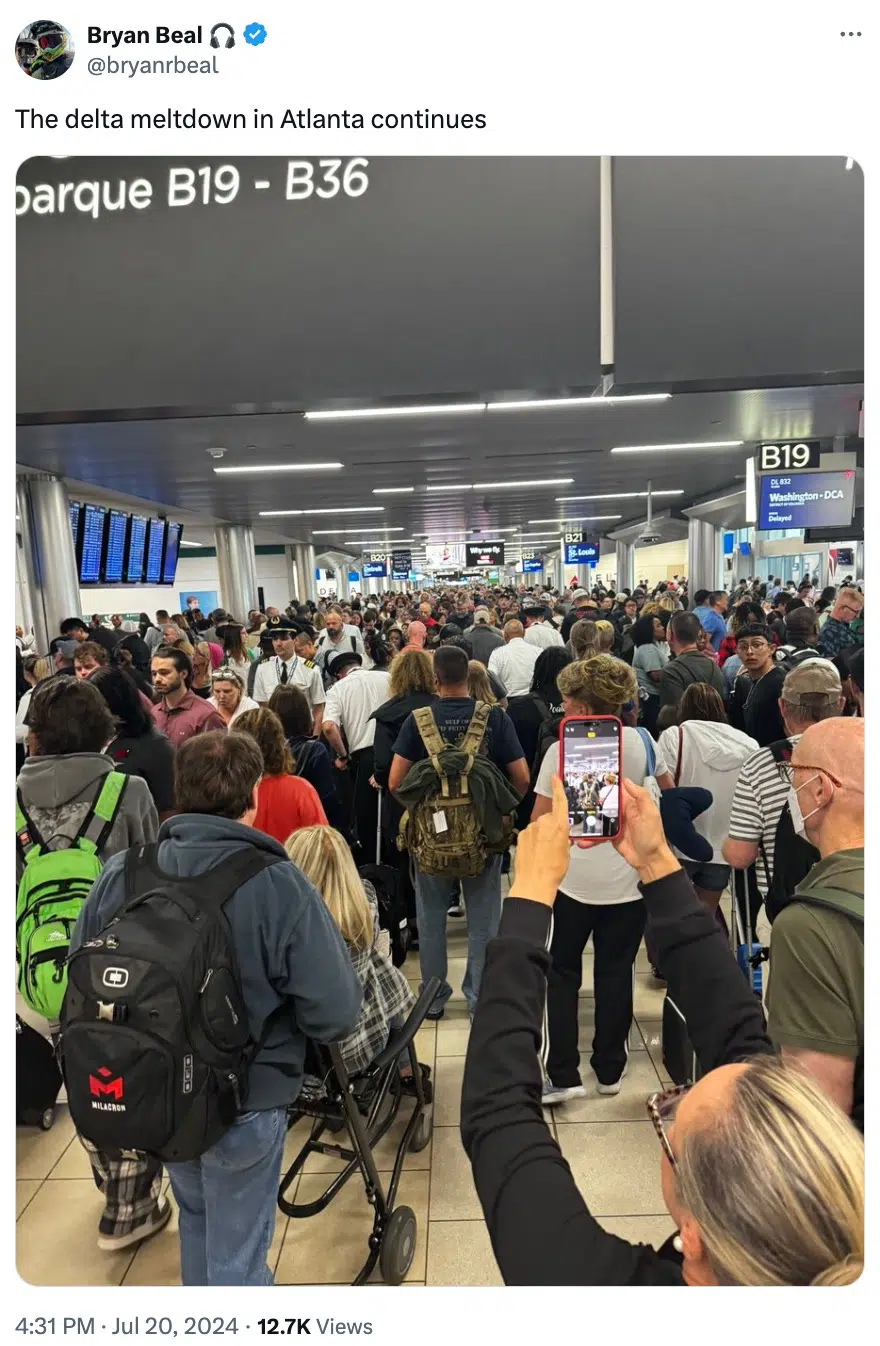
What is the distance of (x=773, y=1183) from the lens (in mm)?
798

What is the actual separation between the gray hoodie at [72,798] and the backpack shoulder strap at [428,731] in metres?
1.21

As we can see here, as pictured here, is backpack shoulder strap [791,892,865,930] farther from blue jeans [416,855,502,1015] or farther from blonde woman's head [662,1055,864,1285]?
blue jeans [416,855,502,1015]

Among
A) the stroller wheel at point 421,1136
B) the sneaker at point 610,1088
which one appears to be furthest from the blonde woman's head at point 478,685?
the stroller wheel at point 421,1136

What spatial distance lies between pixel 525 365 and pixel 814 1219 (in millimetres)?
3462

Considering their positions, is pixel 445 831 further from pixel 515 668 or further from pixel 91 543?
pixel 91 543

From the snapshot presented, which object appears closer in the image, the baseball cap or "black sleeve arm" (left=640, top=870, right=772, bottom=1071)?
"black sleeve arm" (left=640, top=870, right=772, bottom=1071)

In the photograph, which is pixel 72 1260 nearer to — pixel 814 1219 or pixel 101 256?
pixel 814 1219

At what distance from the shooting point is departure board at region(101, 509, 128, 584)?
35.3 ft

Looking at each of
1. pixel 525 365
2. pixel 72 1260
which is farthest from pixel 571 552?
pixel 72 1260

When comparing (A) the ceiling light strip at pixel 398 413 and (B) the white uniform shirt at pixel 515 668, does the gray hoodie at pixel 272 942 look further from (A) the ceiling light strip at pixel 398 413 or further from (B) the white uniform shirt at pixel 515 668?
(B) the white uniform shirt at pixel 515 668

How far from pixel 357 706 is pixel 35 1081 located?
259 centimetres

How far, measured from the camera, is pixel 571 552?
23188 mm
